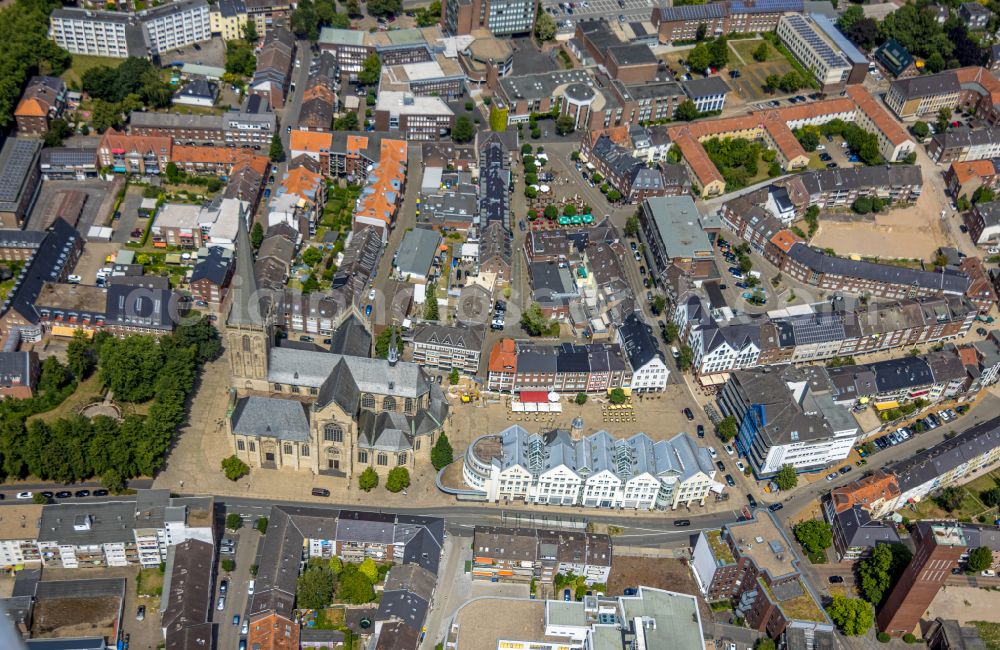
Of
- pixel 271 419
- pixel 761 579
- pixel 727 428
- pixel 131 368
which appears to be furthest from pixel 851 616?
pixel 131 368

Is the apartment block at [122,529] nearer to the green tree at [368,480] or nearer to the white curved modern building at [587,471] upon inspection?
the green tree at [368,480]

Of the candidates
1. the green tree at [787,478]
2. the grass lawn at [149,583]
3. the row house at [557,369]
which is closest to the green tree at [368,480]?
the row house at [557,369]

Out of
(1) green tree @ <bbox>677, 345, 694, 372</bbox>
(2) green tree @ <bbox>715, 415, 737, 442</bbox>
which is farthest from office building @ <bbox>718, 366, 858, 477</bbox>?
(1) green tree @ <bbox>677, 345, 694, 372</bbox>

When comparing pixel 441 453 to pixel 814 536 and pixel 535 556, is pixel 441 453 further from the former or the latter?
pixel 814 536

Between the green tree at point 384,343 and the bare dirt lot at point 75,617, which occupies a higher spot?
the green tree at point 384,343

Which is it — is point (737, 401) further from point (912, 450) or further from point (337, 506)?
point (337, 506)

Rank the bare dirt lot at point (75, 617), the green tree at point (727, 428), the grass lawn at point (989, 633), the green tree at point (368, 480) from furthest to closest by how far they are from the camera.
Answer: the green tree at point (727, 428) → the green tree at point (368, 480) → the grass lawn at point (989, 633) → the bare dirt lot at point (75, 617)

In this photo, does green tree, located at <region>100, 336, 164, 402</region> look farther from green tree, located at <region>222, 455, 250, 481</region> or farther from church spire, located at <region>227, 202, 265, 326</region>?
church spire, located at <region>227, 202, 265, 326</region>
